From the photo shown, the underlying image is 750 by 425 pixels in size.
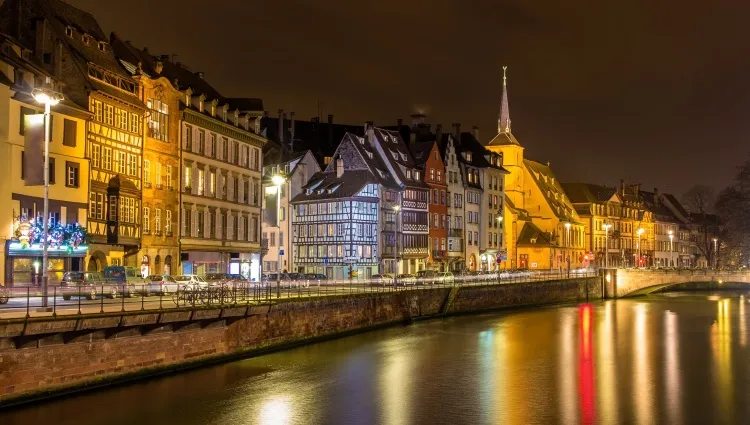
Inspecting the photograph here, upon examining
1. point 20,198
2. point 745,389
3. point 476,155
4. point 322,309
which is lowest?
point 745,389

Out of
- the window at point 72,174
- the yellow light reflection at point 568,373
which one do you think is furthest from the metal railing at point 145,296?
the yellow light reflection at point 568,373

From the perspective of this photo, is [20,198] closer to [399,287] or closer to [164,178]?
[164,178]

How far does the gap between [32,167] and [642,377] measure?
1164 inches

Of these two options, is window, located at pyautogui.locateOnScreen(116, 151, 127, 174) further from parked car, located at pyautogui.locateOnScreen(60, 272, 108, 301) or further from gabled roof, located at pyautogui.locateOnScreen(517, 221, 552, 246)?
gabled roof, located at pyautogui.locateOnScreen(517, 221, 552, 246)

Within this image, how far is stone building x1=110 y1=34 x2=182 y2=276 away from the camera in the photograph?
57.5m

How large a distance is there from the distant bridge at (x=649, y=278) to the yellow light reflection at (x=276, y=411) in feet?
237

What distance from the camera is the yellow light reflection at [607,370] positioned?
112 feet

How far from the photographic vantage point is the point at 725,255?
143750 mm

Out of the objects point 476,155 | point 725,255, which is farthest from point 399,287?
point 725,255

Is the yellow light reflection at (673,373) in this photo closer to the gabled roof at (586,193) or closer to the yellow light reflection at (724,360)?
the yellow light reflection at (724,360)

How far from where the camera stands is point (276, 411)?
107 ft

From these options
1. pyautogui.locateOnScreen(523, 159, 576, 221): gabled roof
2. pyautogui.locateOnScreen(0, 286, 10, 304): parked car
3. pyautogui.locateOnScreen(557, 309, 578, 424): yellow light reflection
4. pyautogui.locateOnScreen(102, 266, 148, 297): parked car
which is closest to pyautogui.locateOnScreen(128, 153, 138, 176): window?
pyautogui.locateOnScreen(102, 266, 148, 297): parked car

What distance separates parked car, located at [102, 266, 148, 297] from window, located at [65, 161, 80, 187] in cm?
571

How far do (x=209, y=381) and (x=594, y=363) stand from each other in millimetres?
21039
